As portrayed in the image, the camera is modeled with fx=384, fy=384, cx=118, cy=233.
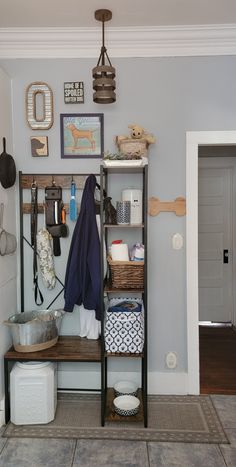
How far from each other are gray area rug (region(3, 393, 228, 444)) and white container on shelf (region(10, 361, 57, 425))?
0.05m

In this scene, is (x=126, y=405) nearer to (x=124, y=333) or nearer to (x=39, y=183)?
(x=124, y=333)

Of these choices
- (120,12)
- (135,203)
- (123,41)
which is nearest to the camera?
(120,12)

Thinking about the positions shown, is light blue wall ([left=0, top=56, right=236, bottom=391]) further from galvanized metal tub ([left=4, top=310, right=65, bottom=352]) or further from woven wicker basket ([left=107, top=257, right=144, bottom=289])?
galvanized metal tub ([left=4, top=310, right=65, bottom=352])

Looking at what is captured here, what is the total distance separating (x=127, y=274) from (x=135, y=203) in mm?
475

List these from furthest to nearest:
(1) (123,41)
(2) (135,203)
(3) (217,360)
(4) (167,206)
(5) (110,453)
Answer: (3) (217,360)
(4) (167,206)
(1) (123,41)
(2) (135,203)
(5) (110,453)

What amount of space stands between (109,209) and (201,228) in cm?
245

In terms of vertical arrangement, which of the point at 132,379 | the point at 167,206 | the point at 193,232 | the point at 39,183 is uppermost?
the point at 39,183

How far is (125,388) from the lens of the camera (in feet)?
9.04

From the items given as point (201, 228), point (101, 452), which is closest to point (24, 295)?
point (101, 452)

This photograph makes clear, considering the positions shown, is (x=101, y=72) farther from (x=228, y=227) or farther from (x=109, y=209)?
(x=228, y=227)

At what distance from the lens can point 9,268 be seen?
8.96 ft

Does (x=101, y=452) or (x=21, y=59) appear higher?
(x=21, y=59)

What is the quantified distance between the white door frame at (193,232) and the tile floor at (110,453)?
60cm

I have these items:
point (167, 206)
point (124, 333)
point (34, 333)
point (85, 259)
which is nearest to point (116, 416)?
point (124, 333)
